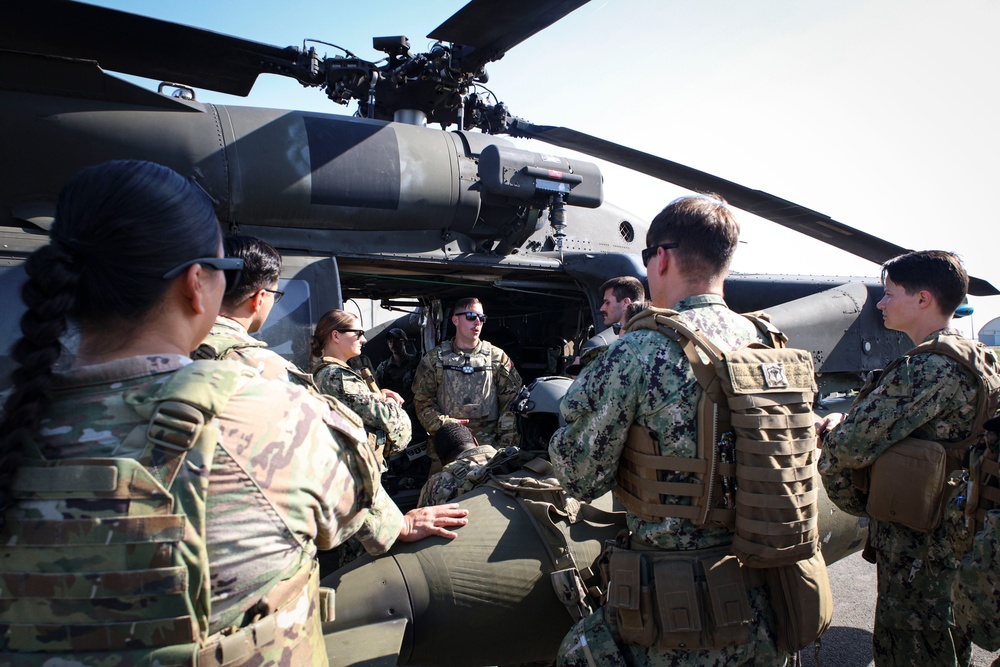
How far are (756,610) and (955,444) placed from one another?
1221 mm

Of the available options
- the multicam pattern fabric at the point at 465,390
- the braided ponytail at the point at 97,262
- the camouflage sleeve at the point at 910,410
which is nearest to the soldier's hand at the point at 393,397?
the multicam pattern fabric at the point at 465,390

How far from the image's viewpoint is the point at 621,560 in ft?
6.24

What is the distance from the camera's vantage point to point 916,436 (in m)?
2.59

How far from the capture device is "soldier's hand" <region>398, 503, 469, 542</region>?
2291 mm

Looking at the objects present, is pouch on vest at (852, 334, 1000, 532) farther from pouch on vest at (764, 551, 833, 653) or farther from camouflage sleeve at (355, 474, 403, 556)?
camouflage sleeve at (355, 474, 403, 556)

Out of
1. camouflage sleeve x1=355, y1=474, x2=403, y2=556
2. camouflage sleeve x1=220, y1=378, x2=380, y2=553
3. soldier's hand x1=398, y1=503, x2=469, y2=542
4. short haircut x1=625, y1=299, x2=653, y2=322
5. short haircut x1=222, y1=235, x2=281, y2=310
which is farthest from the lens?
short haircut x1=625, y1=299, x2=653, y2=322

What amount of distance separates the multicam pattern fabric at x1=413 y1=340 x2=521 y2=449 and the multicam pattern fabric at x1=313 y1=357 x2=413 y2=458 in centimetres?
126

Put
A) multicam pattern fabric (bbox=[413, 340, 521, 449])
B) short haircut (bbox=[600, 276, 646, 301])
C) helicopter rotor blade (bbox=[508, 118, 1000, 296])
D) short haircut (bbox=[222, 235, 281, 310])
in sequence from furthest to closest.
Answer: helicopter rotor blade (bbox=[508, 118, 1000, 296]), multicam pattern fabric (bbox=[413, 340, 521, 449]), short haircut (bbox=[600, 276, 646, 301]), short haircut (bbox=[222, 235, 281, 310])

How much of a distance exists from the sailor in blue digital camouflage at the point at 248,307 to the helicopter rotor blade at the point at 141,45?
2083 millimetres

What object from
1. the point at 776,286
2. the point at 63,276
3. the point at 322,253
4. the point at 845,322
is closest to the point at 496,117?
the point at 322,253

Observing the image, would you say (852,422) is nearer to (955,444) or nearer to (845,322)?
(955,444)

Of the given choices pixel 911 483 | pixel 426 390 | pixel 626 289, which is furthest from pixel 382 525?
pixel 426 390

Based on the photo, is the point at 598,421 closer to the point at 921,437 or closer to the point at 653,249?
the point at 653,249

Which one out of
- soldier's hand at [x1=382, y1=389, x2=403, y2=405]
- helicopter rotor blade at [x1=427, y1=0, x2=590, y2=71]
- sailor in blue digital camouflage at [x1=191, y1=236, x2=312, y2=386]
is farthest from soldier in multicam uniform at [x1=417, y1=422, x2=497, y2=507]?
helicopter rotor blade at [x1=427, y1=0, x2=590, y2=71]
